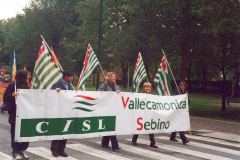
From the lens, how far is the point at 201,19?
17.0 meters

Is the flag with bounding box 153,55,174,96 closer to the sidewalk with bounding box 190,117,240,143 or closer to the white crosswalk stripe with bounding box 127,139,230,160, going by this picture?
the white crosswalk stripe with bounding box 127,139,230,160

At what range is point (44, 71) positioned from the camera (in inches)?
288

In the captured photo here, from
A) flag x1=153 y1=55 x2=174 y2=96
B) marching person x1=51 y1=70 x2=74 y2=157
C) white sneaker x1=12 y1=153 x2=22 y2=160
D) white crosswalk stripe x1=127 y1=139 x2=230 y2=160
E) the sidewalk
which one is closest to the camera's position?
white sneaker x1=12 y1=153 x2=22 y2=160

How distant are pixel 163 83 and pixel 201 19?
26.5 feet

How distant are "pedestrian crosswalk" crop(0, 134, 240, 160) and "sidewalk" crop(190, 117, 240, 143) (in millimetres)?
1024

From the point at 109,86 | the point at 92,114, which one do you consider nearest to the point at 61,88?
the point at 92,114

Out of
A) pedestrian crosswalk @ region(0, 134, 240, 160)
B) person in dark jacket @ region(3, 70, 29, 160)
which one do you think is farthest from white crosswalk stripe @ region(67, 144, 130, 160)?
person in dark jacket @ region(3, 70, 29, 160)

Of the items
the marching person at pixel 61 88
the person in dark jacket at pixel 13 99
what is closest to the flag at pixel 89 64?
the marching person at pixel 61 88

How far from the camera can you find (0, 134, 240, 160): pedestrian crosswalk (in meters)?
7.29

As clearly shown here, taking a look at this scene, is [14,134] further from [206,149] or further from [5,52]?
[5,52]

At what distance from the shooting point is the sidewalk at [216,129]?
1128 centimetres

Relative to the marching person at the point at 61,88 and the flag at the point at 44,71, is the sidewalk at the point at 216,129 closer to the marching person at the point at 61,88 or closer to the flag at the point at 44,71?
the marching person at the point at 61,88

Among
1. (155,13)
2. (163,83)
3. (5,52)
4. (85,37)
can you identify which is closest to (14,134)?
(163,83)

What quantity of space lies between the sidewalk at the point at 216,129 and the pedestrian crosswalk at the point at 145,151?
1.02 m
